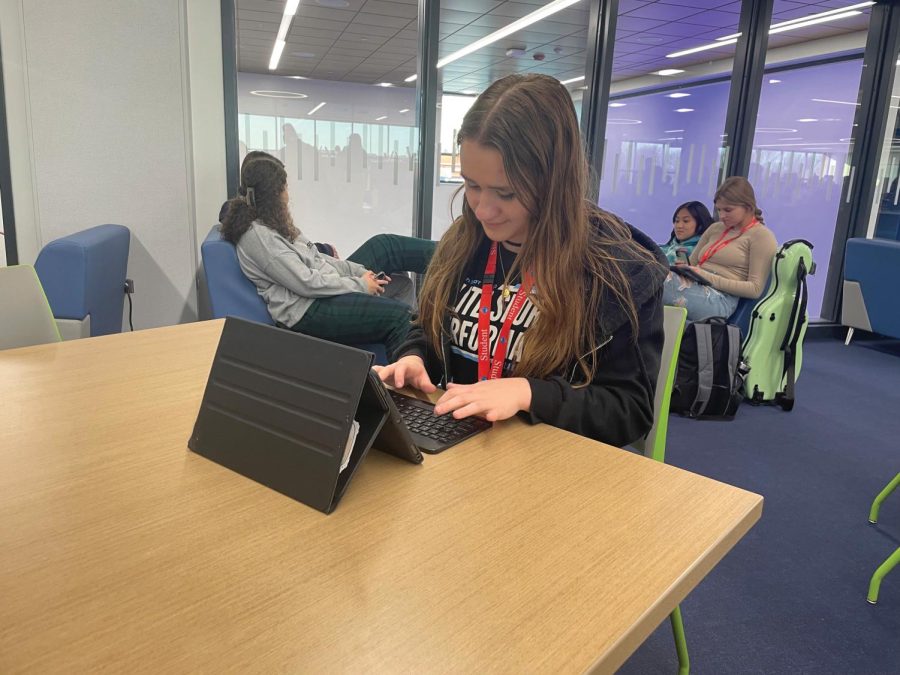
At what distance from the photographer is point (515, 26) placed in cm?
495

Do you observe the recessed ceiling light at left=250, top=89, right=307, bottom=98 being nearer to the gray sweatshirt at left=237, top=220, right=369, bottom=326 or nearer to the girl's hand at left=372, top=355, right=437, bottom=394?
the gray sweatshirt at left=237, top=220, right=369, bottom=326

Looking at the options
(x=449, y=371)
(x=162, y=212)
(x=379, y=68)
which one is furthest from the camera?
(x=379, y=68)

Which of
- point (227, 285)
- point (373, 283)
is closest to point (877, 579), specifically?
point (373, 283)

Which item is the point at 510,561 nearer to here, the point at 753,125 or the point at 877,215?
the point at 753,125

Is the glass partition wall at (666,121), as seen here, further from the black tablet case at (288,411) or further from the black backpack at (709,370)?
the black tablet case at (288,411)

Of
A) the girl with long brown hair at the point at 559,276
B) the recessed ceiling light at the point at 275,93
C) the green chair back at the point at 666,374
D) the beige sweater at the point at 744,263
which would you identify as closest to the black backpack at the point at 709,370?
the beige sweater at the point at 744,263

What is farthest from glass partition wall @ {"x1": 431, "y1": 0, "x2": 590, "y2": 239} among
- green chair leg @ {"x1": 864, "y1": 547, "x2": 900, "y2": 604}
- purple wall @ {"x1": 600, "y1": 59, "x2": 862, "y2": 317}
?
green chair leg @ {"x1": 864, "y1": 547, "x2": 900, "y2": 604}

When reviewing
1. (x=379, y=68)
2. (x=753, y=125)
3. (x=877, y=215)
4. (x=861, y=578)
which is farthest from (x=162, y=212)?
(x=877, y=215)

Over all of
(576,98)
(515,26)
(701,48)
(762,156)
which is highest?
(701,48)

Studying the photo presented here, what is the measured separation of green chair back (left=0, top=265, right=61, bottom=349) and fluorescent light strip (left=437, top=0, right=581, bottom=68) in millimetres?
3548

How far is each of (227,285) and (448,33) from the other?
8.48 feet

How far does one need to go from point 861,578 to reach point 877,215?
15.1 ft

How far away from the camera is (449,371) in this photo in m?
1.42

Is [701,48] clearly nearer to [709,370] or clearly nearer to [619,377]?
[709,370]
